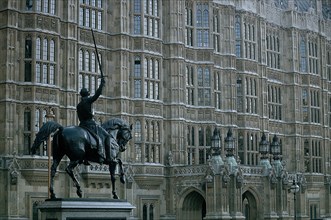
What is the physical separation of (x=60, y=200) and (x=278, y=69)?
42207 mm

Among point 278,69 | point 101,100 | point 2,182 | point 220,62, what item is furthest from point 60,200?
point 278,69

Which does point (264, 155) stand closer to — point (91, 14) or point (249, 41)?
point (249, 41)

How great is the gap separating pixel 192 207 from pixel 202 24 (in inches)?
547

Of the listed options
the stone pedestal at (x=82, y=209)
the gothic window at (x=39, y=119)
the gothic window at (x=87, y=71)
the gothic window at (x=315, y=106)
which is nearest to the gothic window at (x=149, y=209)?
the gothic window at (x=87, y=71)

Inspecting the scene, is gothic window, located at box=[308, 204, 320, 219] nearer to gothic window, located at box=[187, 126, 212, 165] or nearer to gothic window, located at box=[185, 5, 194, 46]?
gothic window, located at box=[187, 126, 212, 165]

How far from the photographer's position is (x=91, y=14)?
47906mm

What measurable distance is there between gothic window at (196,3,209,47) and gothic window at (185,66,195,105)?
2279 mm

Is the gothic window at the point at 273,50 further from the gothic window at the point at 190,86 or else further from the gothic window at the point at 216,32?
the gothic window at the point at 190,86

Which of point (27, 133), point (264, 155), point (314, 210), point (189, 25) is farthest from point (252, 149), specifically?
point (27, 133)

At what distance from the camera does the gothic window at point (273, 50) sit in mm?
61406

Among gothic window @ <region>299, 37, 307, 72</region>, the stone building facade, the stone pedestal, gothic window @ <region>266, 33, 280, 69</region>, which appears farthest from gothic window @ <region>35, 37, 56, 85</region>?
gothic window @ <region>299, 37, 307, 72</region>

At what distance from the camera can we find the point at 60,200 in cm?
2280

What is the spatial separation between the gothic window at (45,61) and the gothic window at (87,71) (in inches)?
110

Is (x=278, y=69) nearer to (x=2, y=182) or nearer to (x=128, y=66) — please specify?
(x=128, y=66)
